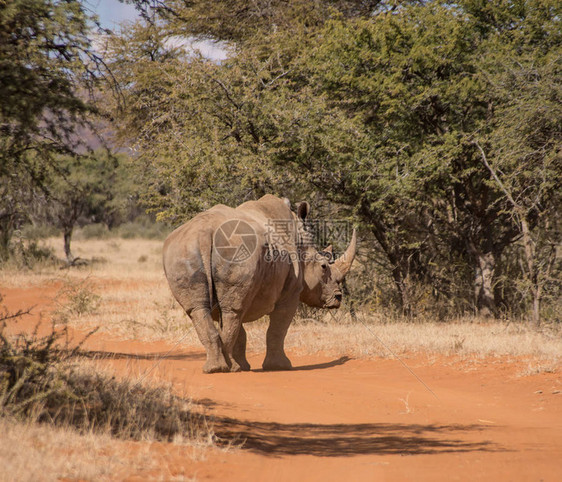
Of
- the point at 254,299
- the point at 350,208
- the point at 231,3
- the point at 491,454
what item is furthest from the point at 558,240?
the point at 231,3

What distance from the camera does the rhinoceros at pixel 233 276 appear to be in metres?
9.21

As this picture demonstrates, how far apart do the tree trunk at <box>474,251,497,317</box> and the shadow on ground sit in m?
8.54

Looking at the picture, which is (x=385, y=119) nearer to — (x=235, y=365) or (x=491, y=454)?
(x=235, y=365)

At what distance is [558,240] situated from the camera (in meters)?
14.7

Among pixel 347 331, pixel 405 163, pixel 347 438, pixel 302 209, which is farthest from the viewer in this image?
pixel 405 163

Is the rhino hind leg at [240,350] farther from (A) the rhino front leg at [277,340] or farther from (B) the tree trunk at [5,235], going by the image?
(B) the tree trunk at [5,235]

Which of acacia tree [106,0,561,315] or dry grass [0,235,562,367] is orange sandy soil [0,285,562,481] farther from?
acacia tree [106,0,561,315]

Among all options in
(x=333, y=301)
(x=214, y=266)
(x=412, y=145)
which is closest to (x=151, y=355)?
(x=333, y=301)

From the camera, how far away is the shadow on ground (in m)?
6.06

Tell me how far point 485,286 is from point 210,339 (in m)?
8.16

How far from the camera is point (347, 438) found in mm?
6578

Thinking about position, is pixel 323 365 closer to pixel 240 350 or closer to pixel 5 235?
pixel 240 350

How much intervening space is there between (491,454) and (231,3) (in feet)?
62.2

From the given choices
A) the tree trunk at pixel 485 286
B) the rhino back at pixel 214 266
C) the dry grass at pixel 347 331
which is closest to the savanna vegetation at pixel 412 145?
the tree trunk at pixel 485 286
